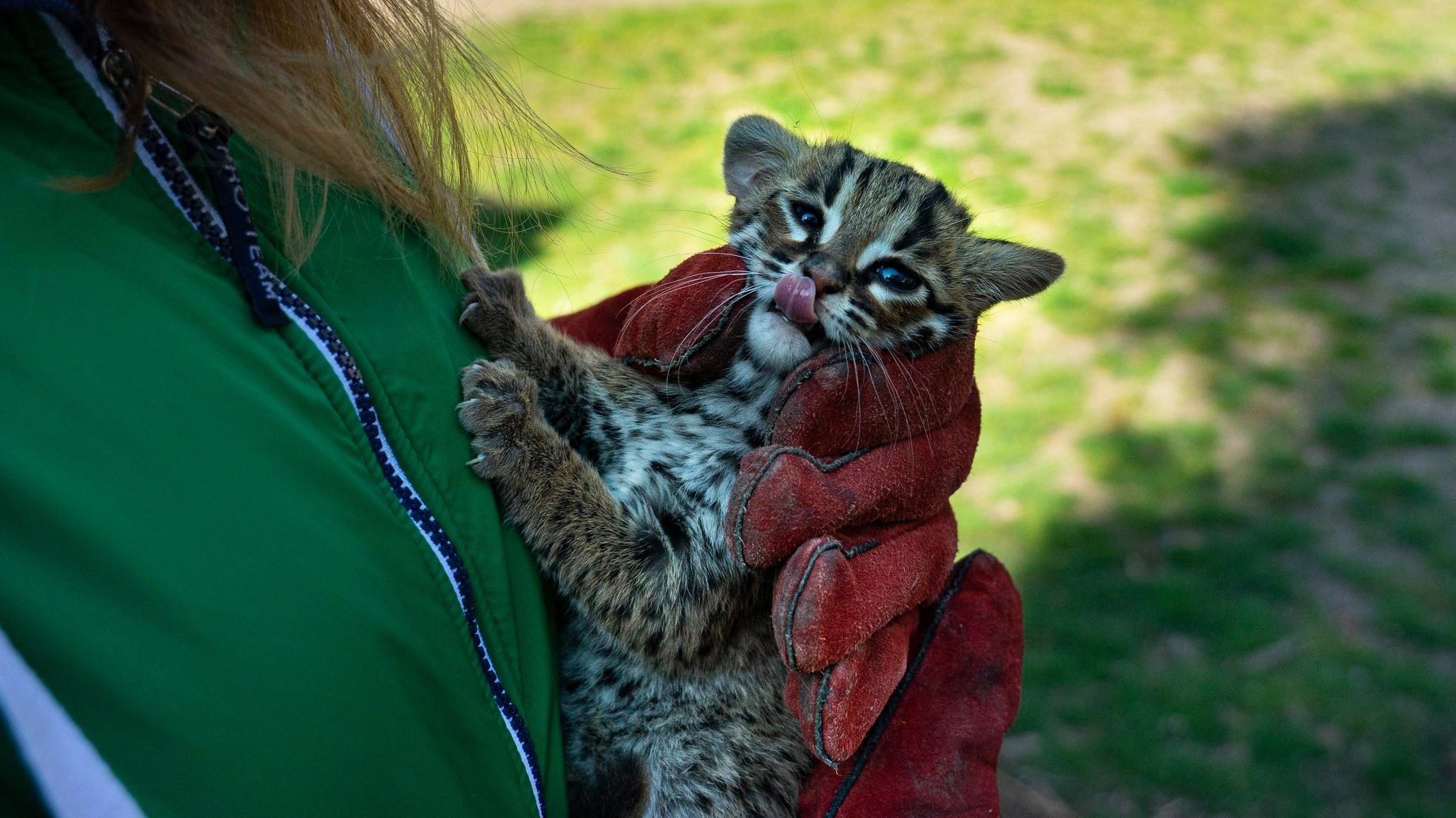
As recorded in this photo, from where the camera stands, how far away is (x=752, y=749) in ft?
7.51

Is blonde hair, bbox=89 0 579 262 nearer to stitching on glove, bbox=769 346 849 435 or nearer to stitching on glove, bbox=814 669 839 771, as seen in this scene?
stitching on glove, bbox=769 346 849 435

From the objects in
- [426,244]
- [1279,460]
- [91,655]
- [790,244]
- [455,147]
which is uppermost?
[1279,460]

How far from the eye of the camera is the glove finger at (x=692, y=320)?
222 centimetres

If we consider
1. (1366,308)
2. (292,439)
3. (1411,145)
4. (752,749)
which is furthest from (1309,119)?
(292,439)

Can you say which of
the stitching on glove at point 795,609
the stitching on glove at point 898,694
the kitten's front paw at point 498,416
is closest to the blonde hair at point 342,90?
the kitten's front paw at point 498,416

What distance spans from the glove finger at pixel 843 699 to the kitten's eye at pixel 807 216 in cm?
102

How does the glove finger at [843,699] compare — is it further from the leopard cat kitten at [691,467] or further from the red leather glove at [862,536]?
the leopard cat kitten at [691,467]

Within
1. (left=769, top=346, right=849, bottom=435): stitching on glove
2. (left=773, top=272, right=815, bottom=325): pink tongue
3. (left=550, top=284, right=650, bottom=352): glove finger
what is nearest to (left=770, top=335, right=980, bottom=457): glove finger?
(left=769, top=346, right=849, bottom=435): stitching on glove

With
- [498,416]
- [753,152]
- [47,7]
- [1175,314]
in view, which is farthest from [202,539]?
[1175,314]

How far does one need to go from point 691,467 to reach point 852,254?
586mm

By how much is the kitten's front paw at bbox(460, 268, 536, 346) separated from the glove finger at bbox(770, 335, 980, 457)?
61cm

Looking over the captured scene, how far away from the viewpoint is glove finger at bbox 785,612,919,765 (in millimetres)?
1765

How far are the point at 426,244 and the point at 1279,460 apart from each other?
212 inches

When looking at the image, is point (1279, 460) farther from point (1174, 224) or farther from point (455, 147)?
point (455, 147)
